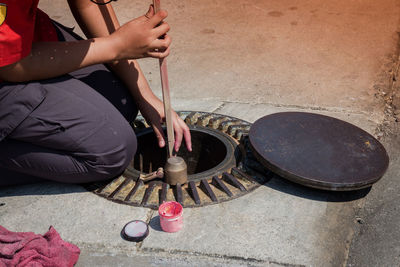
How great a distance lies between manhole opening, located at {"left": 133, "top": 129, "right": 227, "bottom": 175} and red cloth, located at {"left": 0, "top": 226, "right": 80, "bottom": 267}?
0.81 m

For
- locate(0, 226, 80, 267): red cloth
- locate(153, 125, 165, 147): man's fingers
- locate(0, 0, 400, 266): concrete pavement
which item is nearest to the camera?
locate(0, 226, 80, 267): red cloth

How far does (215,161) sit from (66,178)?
2.72 ft

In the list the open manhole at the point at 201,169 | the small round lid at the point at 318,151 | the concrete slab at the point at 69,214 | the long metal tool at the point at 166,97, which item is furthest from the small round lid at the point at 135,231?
the small round lid at the point at 318,151

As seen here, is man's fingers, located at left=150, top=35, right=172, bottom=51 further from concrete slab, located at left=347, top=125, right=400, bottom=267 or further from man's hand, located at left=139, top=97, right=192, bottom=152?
concrete slab, located at left=347, top=125, right=400, bottom=267

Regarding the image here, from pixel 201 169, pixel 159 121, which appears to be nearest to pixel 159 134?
pixel 159 121

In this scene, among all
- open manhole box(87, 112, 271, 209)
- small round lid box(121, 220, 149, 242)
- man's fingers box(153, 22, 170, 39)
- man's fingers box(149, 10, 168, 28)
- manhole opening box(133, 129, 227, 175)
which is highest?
man's fingers box(149, 10, 168, 28)

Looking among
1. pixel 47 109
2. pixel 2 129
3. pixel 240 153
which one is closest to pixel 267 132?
pixel 240 153

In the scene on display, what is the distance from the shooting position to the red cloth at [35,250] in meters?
1.48

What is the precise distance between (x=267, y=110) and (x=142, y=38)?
1.10 metres

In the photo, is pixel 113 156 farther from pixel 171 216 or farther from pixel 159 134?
pixel 171 216

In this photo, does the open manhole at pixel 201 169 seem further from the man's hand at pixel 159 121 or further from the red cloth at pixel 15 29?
the red cloth at pixel 15 29

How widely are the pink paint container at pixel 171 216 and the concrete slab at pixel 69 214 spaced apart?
126mm

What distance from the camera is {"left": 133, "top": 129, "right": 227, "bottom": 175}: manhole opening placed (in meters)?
2.30

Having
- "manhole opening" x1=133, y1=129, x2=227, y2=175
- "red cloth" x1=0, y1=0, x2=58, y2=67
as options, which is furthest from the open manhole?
"red cloth" x1=0, y1=0, x2=58, y2=67
